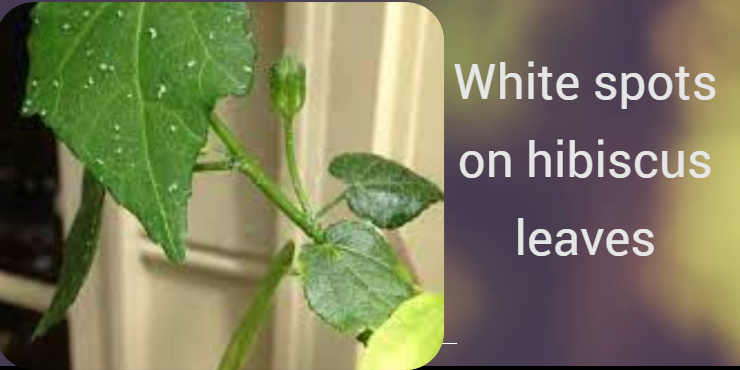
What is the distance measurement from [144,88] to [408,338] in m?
0.10

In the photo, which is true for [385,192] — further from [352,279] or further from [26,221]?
[26,221]

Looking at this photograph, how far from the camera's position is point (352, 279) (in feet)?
0.74

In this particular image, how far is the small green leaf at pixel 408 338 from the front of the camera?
23 centimetres

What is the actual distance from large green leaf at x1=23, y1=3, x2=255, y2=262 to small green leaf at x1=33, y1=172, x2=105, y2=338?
1.3 inches

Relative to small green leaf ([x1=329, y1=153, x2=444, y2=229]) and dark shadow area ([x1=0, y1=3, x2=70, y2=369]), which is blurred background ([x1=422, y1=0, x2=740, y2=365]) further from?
dark shadow area ([x1=0, y1=3, x2=70, y2=369])

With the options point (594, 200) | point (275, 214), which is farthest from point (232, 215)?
point (594, 200)

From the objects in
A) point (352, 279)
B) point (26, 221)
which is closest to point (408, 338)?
point (352, 279)

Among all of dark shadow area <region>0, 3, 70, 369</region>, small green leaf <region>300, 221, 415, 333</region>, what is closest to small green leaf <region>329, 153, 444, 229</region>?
small green leaf <region>300, 221, 415, 333</region>

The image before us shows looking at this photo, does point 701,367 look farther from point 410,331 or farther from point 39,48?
point 39,48

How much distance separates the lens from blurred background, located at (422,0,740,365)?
24 cm

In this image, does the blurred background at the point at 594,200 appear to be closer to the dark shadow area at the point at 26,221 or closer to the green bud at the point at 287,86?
the green bud at the point at 287,86

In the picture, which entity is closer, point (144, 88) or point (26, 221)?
point (144, 88)

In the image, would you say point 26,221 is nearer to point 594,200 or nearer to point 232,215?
point 232,215

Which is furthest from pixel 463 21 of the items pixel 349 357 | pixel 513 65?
pixel 349 357
